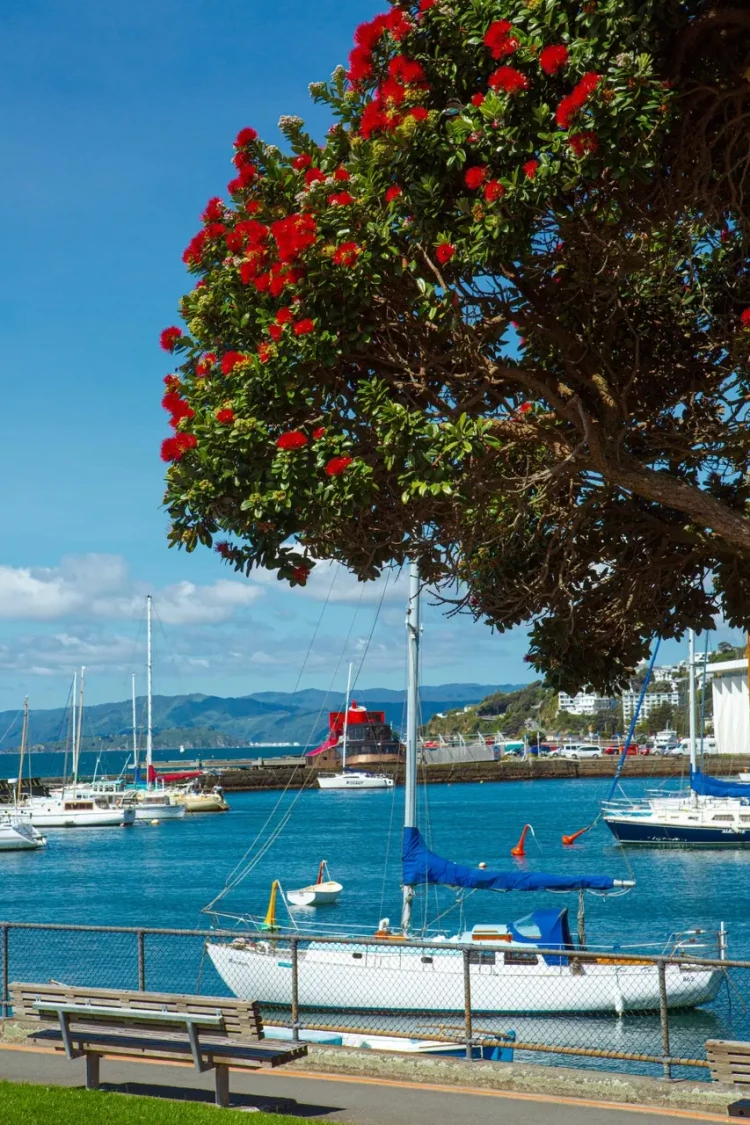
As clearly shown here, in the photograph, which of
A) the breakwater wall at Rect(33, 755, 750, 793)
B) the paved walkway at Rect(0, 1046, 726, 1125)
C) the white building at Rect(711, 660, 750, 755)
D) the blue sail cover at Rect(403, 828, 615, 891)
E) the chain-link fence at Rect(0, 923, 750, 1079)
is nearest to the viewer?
the paved walkway at Rect(0, 1046, 726, 1125)

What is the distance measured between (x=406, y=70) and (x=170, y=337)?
2775 millimetres

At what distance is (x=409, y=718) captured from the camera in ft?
99.2

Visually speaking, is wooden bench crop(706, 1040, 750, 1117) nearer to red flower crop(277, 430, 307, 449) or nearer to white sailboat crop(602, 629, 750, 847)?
red flower crop(277, 430, 307, 449)

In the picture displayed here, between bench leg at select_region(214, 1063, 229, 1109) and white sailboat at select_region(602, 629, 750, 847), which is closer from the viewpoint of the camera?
bench leg at select_region(214, 1063, 229, 1109)

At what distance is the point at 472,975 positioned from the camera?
26.0m

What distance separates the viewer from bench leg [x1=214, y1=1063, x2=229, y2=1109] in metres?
9.05

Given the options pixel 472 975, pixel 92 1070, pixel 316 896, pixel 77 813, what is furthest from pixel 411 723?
pixel 77 813

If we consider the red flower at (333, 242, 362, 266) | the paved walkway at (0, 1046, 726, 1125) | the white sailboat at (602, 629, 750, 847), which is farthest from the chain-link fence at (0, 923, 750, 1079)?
the white sailboat at (602, 629, 750, 847)

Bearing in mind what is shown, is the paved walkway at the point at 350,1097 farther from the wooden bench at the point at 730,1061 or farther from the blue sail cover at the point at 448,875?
the blue sail cover at the point at 448,875

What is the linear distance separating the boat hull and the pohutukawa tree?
696 inches

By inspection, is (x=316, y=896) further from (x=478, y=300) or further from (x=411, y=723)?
(x=478, y=300)

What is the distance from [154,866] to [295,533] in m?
57.3

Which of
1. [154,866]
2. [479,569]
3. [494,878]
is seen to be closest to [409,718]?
[494,878]

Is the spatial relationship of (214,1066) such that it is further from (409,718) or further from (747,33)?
(409,718)
